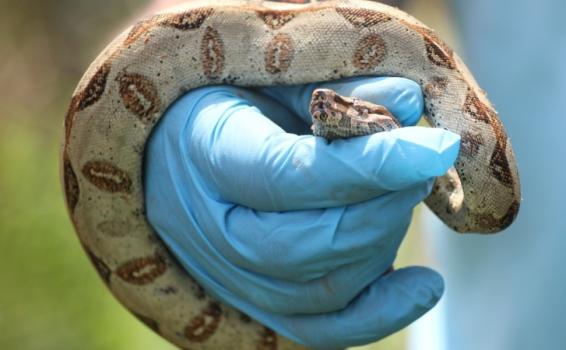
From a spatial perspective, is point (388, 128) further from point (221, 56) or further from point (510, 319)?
point (510, 319)

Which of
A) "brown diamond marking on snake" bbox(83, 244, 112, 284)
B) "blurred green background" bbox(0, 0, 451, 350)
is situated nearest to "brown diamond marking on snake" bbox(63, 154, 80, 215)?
"brown diamond marking on snake" bbox(83, 244, 112, 284)

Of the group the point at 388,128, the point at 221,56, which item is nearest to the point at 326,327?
the point at 388,128

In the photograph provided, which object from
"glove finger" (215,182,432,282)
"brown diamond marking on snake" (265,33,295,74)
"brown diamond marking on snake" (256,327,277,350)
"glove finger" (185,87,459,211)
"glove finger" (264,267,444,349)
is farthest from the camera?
"brown diamond marking on snake" (256,327,277,350)

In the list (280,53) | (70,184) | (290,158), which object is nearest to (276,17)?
(280,53)

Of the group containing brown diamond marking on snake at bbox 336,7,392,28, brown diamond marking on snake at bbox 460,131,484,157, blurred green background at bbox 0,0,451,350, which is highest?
brown diamond marking on snake at bbox 336,7,392,28

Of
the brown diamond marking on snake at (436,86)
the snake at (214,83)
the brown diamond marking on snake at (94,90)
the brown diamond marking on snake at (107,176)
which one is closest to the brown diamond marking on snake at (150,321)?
the snake at (214,83)

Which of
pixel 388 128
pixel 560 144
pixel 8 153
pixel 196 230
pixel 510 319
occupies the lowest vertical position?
pixel 8 153

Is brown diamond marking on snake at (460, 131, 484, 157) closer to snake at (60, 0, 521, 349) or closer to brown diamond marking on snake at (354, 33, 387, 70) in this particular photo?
snake at (60, 0, 521, 349)
